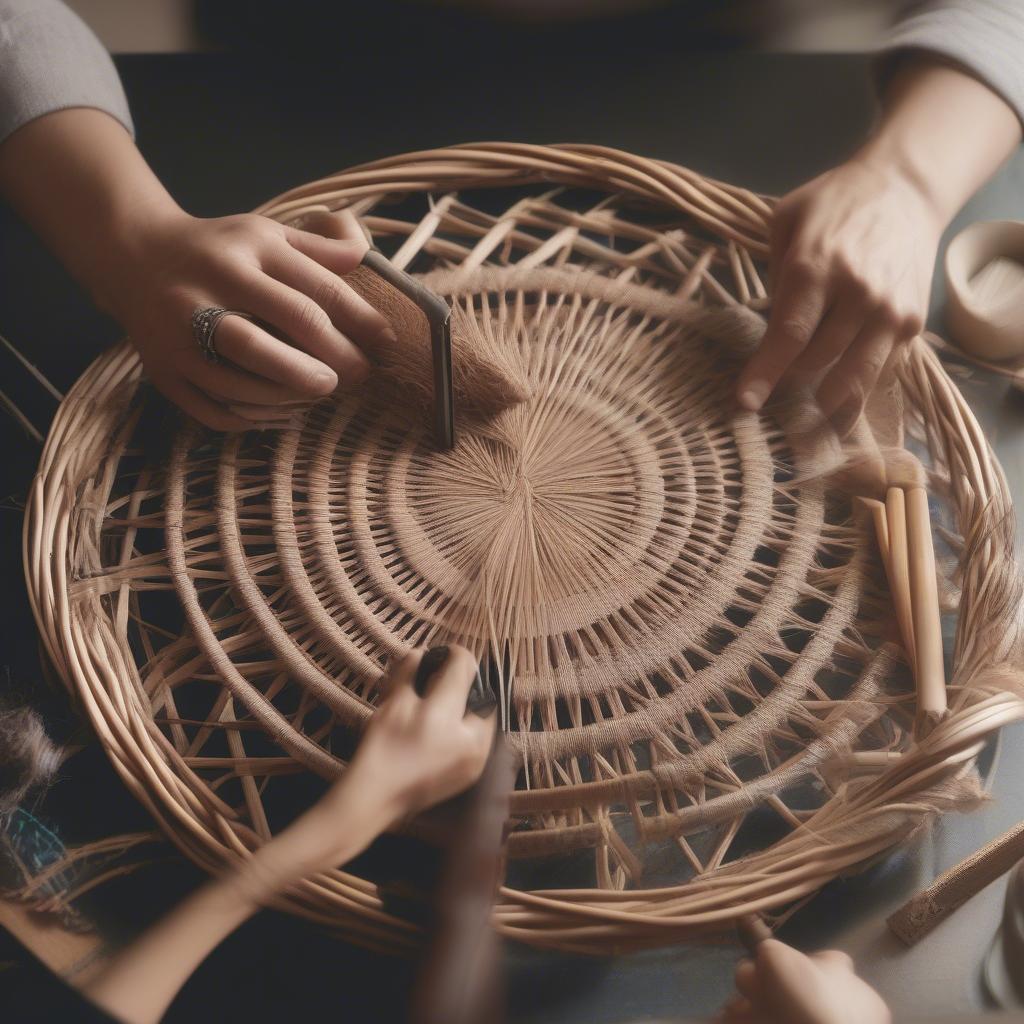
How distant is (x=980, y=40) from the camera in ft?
1.86

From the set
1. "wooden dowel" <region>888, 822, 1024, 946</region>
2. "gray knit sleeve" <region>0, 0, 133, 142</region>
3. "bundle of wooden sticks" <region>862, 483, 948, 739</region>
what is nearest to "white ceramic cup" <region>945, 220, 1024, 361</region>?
"bundle of wooden sticks" <region>862, 483, 948, 739</region>

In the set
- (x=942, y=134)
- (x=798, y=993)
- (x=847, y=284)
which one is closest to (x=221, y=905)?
(x=798, y=993)

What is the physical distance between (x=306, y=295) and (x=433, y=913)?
0.33 metres

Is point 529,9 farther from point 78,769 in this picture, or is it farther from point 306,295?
point 78,769

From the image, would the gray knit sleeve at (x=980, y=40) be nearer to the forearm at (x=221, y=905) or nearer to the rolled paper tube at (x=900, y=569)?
the rolled paper tube at (x=900, y=569)

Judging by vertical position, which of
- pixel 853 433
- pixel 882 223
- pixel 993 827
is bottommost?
pixel 993 827

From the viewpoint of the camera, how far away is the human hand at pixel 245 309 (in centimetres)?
50

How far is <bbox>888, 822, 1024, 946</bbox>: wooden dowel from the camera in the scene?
0.42 meters

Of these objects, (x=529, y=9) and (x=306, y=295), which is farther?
(x=529, y=9)

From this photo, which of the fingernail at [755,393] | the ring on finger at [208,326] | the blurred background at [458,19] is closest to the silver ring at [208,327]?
the ring on finger at [208,326]

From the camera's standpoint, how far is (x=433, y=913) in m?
0.34

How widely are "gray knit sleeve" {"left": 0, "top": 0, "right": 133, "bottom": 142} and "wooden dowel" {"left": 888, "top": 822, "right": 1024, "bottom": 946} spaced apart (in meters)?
0.62

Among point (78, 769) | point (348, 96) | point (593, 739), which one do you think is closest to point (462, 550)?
point (593, 739)

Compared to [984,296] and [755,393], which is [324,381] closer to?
[755,393]
